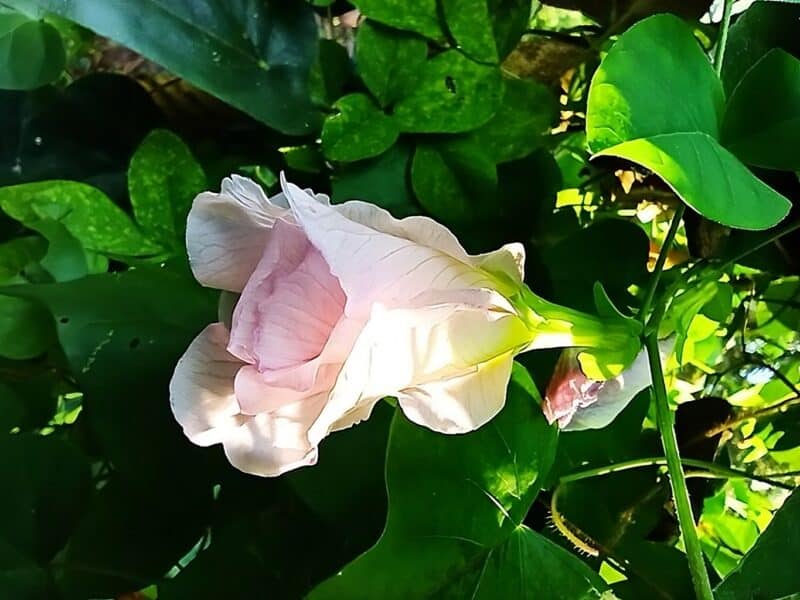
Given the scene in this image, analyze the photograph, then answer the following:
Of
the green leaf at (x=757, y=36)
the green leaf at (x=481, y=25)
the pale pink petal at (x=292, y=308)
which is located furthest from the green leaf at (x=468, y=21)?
the pale pink petal at (x=292, y=308)

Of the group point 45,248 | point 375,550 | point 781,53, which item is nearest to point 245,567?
point 375,550

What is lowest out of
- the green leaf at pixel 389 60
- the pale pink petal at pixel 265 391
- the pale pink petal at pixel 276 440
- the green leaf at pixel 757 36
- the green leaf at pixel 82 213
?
the green leaf at pixel 82 213

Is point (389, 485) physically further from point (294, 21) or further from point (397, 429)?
point (294, 21)

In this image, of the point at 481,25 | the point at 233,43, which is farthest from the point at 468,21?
the point at 233,43

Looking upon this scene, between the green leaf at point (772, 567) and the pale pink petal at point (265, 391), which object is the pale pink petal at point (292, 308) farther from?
the green leaf at point (772, 567)

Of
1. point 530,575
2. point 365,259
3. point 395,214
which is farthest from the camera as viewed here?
point 395,214

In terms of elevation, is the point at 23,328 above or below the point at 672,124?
below

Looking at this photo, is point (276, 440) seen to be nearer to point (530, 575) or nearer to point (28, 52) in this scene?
point (530, 575)
